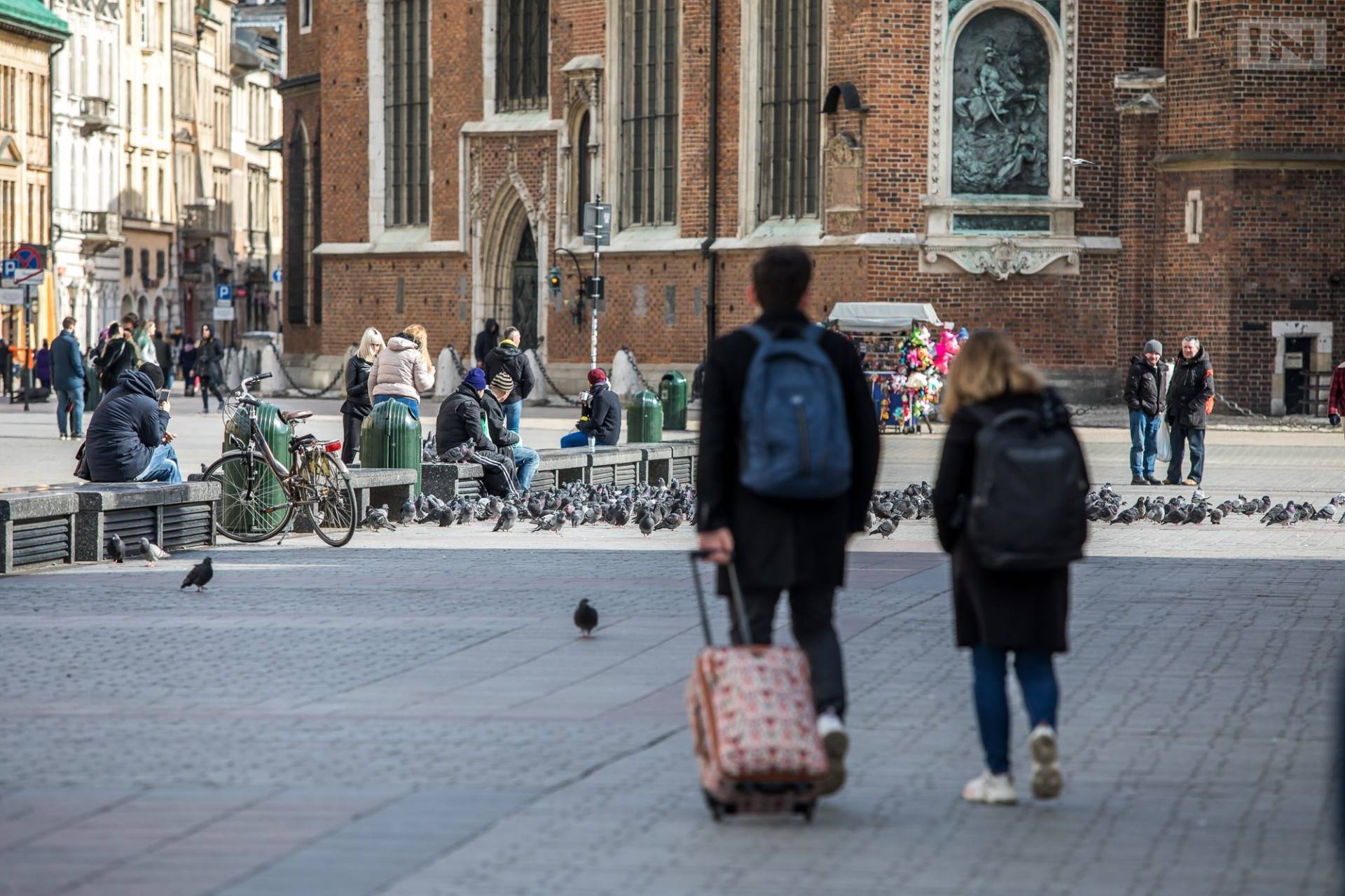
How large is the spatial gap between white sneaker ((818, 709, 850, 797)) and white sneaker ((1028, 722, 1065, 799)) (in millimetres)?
587

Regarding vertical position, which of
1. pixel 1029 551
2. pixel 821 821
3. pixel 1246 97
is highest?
pixel 1246 97

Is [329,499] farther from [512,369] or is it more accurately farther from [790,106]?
[790,106]

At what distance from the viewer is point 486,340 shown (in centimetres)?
4319

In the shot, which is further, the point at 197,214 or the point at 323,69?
the point at 197,214

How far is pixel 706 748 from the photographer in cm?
682

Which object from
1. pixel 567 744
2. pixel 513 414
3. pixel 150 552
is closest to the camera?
pixel 567 744

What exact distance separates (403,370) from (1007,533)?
566 inches

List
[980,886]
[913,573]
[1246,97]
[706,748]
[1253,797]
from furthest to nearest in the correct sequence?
[1246,97] < [913,573] < [1253,797] < [706,748] < [980,886]

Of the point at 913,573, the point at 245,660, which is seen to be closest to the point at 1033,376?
the point at 245,660

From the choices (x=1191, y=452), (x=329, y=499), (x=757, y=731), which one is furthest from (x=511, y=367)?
(x=757, y=731)

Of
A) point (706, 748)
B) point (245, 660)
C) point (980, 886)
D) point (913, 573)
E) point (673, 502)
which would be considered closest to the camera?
point (980, 886)

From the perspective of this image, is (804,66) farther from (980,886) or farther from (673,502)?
(980,886)

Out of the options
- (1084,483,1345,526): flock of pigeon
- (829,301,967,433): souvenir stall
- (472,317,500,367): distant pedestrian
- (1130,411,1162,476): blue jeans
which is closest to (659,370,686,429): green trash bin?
(829,301,967,433): souvenir stall

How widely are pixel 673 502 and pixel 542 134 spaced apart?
93.8ft
